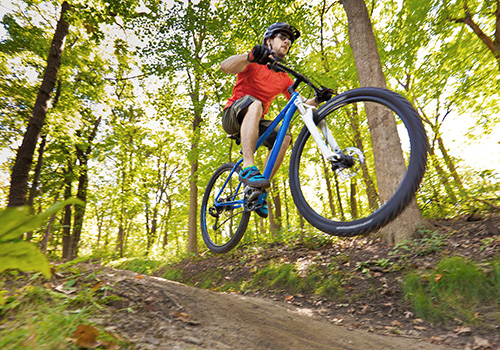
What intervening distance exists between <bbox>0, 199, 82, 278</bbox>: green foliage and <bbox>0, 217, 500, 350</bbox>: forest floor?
0.71m

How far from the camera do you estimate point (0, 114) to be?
8.77 m

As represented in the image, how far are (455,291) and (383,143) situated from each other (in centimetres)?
249

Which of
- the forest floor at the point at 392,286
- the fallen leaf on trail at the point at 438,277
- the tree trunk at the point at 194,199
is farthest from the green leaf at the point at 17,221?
the tree trunk at the point at 194,199

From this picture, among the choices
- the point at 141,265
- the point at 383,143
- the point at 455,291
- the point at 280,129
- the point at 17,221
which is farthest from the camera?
the point at 141,265

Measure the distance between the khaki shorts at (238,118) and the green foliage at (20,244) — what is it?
6.89ft

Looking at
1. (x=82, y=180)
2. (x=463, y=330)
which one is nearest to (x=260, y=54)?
(x=463, y=330)

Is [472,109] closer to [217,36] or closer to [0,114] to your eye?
[217,36]

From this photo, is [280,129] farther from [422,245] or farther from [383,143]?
[422,245]

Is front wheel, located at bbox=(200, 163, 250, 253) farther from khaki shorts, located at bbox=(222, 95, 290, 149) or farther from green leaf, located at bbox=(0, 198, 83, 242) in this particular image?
green leaf, located at bbox=(0, 198, 83, 242)

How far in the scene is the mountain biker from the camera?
8.09 feet

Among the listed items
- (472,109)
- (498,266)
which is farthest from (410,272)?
(472,109)

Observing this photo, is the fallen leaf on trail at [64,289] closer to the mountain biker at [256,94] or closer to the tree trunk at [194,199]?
the mountain biker at [256,94]

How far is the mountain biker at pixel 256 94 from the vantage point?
2.47 m

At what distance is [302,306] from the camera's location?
4.20 m
